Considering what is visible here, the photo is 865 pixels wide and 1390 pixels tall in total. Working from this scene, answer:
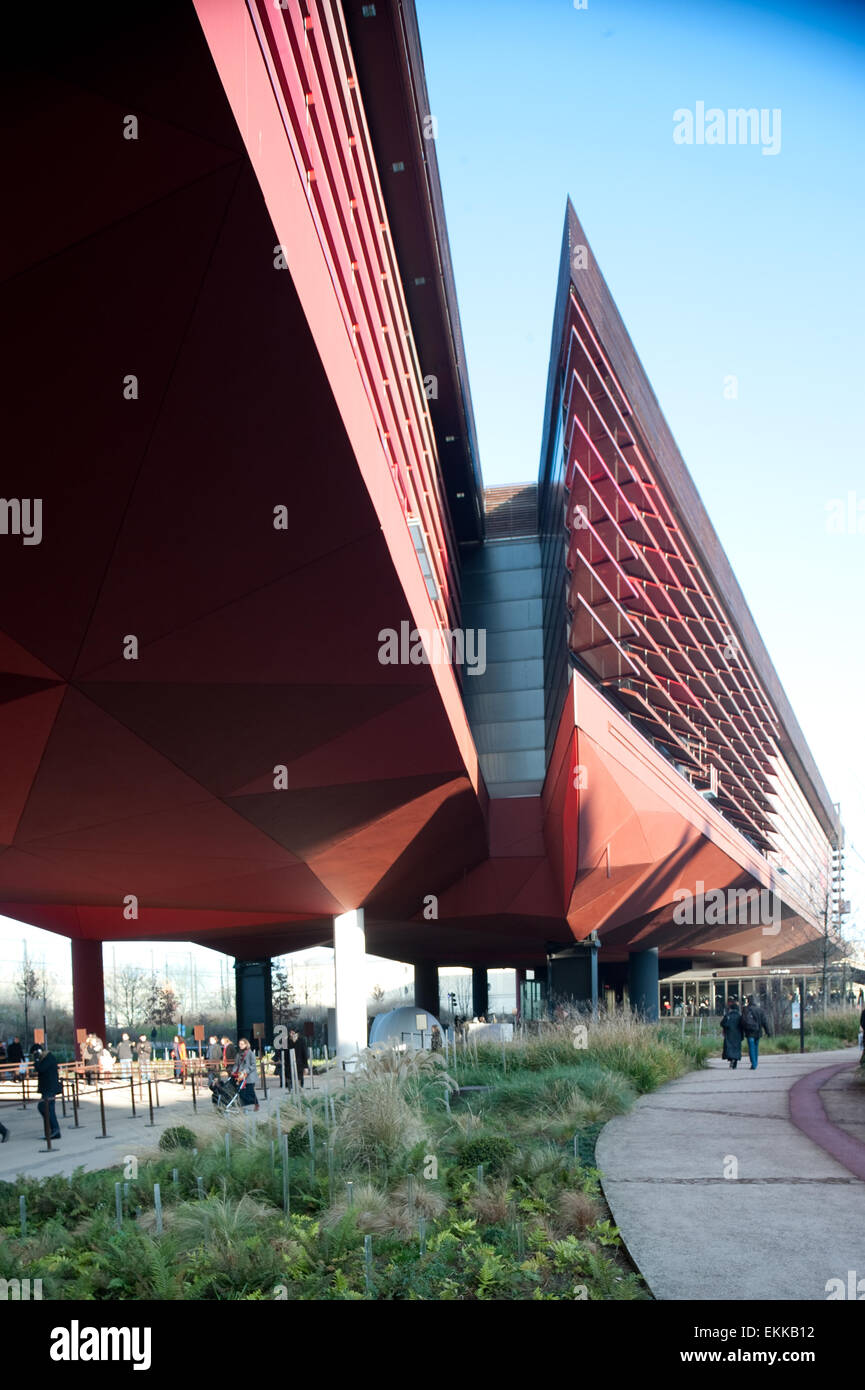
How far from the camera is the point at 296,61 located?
32.0ft

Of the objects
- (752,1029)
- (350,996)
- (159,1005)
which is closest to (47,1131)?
(350,996)

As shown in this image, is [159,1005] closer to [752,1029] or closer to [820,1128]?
[752,1029]

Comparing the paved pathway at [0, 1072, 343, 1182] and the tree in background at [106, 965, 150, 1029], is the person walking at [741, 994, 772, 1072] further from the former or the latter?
the tree in background at [106, 965, 150, 1029]

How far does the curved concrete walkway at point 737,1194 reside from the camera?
6.00 meters

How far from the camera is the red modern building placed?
6621 millimetres

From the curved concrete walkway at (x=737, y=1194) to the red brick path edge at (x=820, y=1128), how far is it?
19 mm

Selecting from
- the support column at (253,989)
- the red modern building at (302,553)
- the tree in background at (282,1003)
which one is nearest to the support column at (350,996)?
the red modern building at (302,553)

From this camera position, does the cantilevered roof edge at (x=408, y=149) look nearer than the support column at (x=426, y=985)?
Yes

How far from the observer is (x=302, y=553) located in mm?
10227

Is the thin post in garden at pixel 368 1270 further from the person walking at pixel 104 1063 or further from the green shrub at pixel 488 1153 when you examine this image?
the person walking at pixel 104 1063

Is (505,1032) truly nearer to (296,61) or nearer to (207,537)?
(207,537)

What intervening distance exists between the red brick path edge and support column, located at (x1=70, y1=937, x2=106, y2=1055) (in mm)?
24346

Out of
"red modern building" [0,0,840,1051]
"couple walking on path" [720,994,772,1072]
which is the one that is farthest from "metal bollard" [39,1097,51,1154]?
"couple walking on path" [720,994,772,1072]

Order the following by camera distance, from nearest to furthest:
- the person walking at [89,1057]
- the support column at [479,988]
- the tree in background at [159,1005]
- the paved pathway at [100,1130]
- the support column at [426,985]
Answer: the paved pathway at [100,1130] < the person walking at [89,1057] < the support column at [426,985] < the support column at [479,988] < the tree in background at [159,1005]
